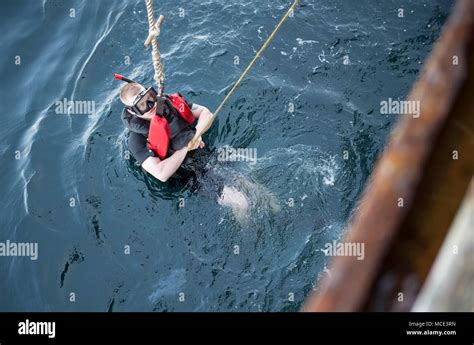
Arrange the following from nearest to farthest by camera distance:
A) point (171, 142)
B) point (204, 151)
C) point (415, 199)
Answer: point (415, 199), point (171, 142), point (204, 151)

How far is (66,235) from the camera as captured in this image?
6.52 metres

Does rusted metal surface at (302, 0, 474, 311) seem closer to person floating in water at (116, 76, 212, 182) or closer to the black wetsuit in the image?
person floating in water at (116, 76, 212, 182)

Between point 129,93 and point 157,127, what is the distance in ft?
1.59

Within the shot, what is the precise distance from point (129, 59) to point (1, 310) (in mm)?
4019

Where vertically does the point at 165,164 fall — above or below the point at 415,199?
below

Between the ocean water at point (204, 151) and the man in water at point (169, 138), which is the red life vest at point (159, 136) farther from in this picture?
the ocean water at point (204, 151)

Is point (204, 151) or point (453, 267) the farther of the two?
point (204, 151)

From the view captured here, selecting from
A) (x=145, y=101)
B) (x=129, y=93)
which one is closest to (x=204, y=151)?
(x=145, y=101)

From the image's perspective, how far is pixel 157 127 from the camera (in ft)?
19.7

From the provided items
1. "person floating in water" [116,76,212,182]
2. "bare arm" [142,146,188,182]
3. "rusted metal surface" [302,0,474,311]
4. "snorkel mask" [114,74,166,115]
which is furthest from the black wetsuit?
"rusted metal surface" [302,0,474,311]

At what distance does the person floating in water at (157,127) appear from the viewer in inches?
233

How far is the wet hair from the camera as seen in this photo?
19.2 feet

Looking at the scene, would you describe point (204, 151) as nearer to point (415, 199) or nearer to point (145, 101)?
point (145, 101)

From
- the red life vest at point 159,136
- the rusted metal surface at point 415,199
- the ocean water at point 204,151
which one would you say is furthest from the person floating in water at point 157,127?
the rusted metal surface at point 415,199
